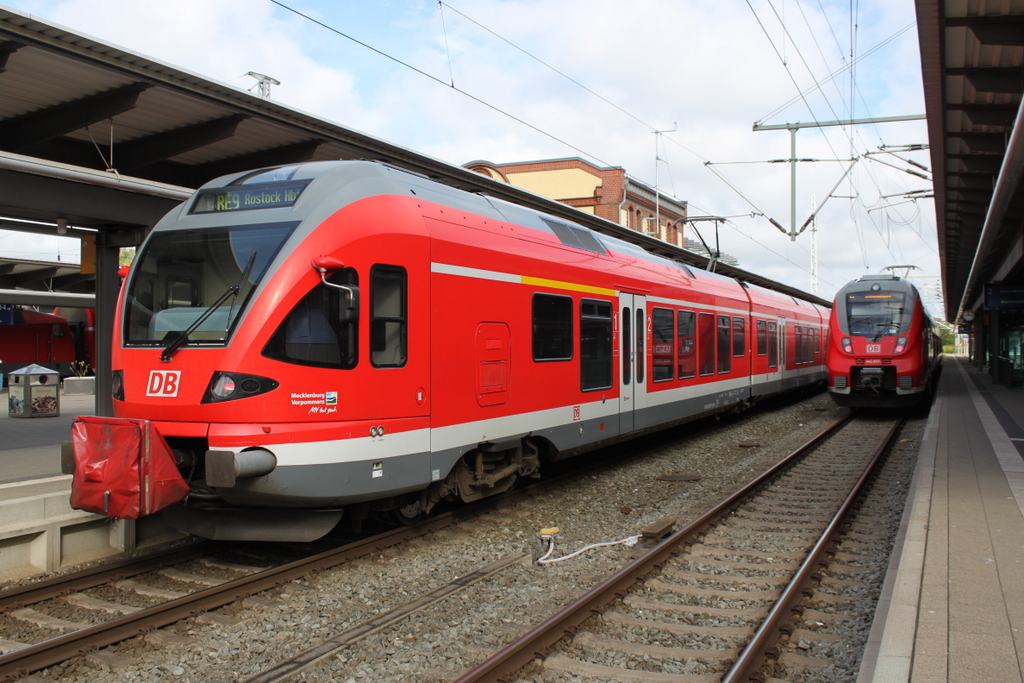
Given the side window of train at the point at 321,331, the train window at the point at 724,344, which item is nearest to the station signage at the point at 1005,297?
the train window at the point at 724,344

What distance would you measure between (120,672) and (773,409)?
58.9ft

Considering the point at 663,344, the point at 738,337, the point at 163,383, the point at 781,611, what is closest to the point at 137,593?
the point at 163,383

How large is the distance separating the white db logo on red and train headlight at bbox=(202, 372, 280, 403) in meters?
0.33

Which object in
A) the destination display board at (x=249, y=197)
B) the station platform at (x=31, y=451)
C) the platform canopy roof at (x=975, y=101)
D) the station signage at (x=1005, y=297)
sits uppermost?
the platform canopy roof at (x=975, y=101)

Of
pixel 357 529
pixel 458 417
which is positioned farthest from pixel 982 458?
pixel 357 529

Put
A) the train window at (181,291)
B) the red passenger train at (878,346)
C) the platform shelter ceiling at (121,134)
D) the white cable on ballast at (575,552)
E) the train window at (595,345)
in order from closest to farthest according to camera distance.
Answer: the train window at (181,291)
the white cable on ballast at (575,552)
the platform shelter ceiling at (121,134)
the train window at (595,345)
the red passenger train at (878,346)

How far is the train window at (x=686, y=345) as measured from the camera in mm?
12094

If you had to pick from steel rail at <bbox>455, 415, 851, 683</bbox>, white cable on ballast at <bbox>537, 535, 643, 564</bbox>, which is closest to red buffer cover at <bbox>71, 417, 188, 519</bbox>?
steel rail at <bbox>455, 415, 851, 683</bbox>

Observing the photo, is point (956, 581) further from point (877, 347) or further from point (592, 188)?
point (592, 188)

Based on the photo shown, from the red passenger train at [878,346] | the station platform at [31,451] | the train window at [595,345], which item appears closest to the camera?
the station platform at [31,451]

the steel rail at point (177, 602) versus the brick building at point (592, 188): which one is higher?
the brick building at point (592, 188)

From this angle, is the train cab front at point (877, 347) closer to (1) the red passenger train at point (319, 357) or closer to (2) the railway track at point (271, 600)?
(1) the red passenger train at point (319, 357)

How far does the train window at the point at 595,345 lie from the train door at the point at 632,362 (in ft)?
1.34

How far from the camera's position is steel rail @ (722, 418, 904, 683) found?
4094mm
